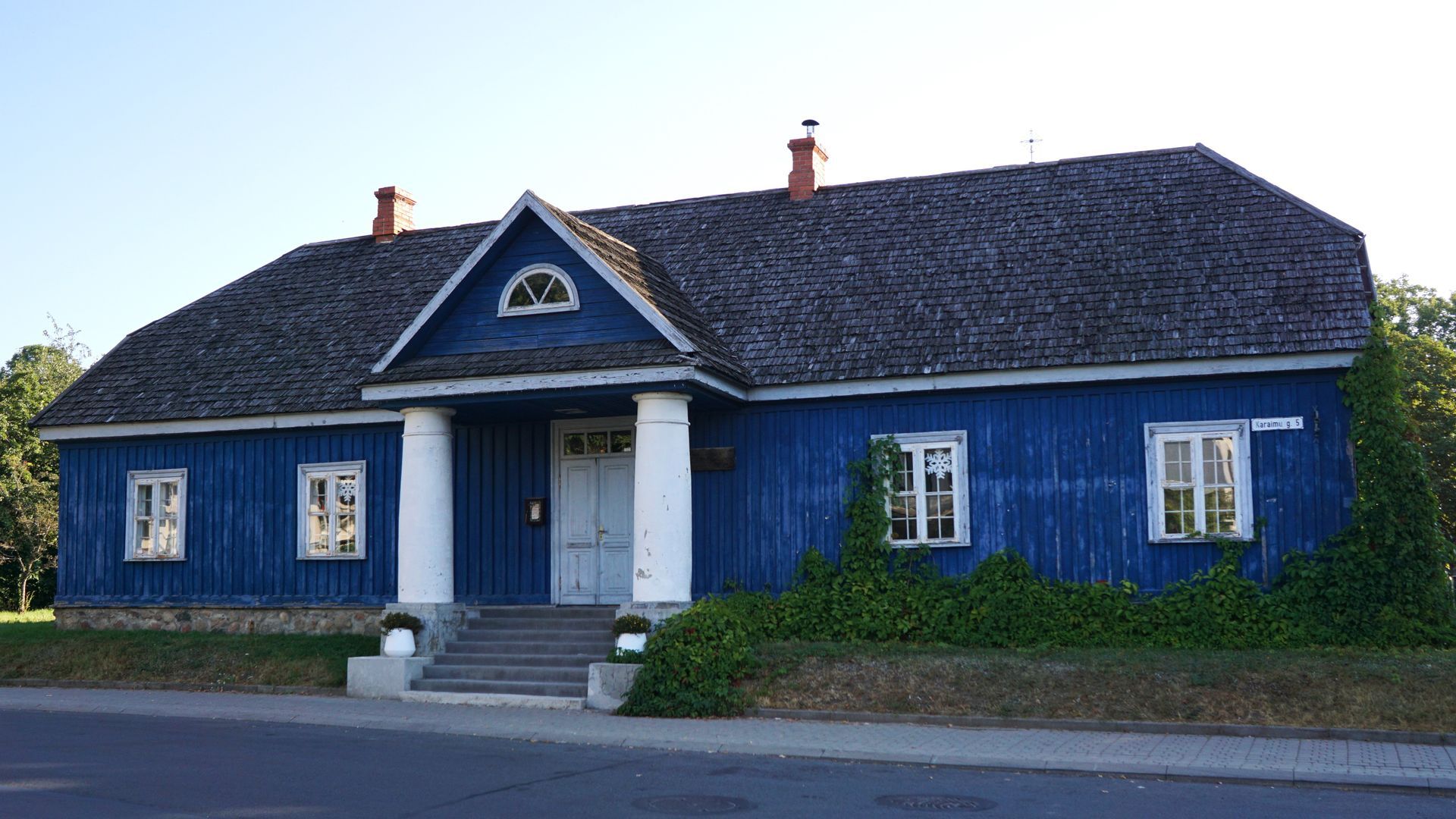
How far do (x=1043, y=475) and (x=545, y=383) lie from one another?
21.4ft

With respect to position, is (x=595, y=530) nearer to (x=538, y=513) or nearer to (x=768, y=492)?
(x=538, y=513)

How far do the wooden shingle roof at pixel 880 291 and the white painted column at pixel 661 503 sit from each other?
0.77 metres

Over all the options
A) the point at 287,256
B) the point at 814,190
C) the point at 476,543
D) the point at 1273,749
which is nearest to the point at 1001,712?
the point at 1273,749

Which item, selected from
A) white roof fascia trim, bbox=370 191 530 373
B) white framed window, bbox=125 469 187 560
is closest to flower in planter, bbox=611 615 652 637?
white roof fascia trim, bbox=370 191 530 373

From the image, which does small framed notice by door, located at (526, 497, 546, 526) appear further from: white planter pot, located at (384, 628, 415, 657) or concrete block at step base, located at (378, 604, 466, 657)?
white planter pot, located at (384, 628, 415, 657)

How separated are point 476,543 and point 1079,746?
33.3ft

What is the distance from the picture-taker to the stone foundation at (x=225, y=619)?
19.1 m

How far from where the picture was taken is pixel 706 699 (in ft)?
46.1

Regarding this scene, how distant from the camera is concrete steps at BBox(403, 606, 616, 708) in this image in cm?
1544

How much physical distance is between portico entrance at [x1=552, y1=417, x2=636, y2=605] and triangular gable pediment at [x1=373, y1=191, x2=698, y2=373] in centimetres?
219

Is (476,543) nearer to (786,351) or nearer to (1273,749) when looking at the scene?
(786,351)

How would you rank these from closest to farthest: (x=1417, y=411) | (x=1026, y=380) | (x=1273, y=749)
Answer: (x=1273, y=749) → (x=1026, y=380) → (x=1417, y=411)

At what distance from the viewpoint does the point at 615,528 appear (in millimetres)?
18328

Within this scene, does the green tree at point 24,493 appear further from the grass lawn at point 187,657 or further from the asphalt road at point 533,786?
the asphalt road at point 533,786
